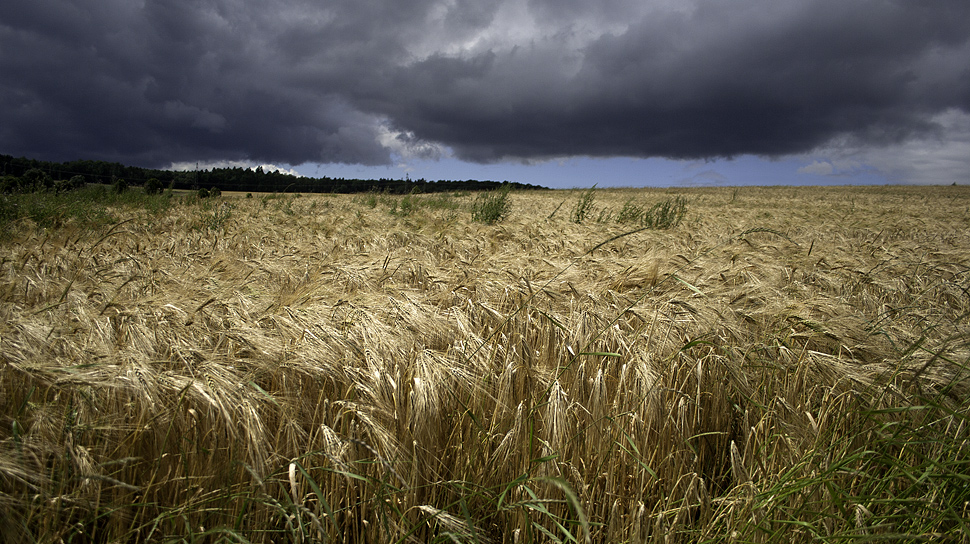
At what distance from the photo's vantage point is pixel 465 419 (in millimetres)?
1994

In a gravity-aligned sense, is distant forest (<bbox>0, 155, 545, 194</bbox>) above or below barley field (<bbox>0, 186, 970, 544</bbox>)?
above

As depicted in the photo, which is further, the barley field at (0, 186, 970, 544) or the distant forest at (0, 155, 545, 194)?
the distant forest at (0, 155, 545, 194)

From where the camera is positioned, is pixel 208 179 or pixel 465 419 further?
pixel 208 179

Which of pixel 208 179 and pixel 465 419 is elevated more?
pixel 208 179

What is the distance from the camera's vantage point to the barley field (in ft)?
5.07

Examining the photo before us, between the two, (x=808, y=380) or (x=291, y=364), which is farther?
(x=808, y=380)

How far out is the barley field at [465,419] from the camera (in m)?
1.54

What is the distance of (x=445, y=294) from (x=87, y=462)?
2126 mm

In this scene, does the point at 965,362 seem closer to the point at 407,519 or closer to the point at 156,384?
the point at 407,519

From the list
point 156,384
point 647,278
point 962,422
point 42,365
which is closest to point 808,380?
point 962,422

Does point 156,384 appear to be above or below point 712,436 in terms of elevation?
above

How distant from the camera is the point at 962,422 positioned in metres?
1.96

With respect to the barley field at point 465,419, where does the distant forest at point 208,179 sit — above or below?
above

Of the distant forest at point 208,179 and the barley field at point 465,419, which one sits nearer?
the barley field at point 465,419
